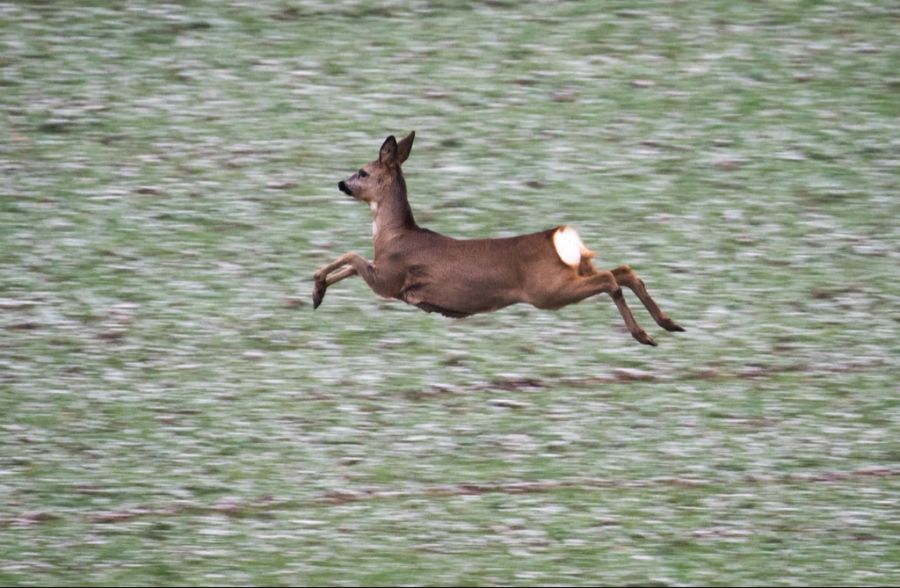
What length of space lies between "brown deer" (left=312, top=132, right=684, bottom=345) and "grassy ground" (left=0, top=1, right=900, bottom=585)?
3.27 feet

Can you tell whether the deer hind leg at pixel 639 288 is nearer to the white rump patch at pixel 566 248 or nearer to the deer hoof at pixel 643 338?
the deer hoof at pixel 643 338

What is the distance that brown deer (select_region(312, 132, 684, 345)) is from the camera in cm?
830

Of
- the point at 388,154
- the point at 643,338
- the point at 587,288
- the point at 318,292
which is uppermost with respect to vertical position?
the point at 388,154

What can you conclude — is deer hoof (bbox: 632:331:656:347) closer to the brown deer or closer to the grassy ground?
the brown deer

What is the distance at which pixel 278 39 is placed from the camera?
14578 millimetres

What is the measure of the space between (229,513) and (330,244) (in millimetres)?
3933

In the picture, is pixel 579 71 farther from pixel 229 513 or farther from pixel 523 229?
pixel 229 513

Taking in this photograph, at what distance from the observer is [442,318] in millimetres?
11133

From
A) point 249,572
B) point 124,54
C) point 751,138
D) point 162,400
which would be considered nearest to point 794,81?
point 751,138

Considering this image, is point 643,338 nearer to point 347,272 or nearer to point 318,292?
point 347,272

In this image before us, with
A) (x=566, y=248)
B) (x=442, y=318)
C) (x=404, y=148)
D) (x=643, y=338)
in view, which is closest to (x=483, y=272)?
(x=566, y=248)

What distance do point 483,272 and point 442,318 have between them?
2.76 meters

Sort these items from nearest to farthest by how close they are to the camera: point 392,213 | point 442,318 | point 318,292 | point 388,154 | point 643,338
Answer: point 643,338 → point 318,292 → point 392,213 → point 388,154 → point 442,318

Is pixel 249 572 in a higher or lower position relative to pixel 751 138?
lower
